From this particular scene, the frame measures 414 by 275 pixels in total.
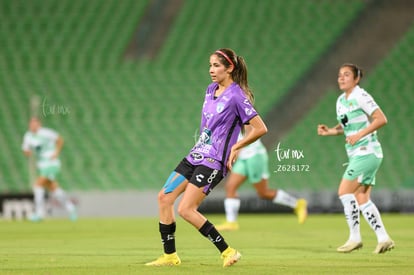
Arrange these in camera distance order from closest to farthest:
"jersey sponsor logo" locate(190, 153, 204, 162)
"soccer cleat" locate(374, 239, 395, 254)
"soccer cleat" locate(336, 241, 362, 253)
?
"jersey sponsor logo" locate(190, 153, 204, 162) < "soccer cleat" locate(374, 239, 395, 254) < "soccer cleat" locate(336, 241, 362, 253)

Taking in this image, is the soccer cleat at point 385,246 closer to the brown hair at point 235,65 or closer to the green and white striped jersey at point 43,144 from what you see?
the brown hair at point 235,65

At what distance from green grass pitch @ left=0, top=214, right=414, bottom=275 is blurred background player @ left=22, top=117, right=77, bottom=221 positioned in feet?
7.95

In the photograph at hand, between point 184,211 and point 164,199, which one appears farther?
point 164,199

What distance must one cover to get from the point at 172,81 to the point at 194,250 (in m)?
14.7

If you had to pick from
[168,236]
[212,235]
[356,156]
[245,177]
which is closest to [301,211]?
[245,177]

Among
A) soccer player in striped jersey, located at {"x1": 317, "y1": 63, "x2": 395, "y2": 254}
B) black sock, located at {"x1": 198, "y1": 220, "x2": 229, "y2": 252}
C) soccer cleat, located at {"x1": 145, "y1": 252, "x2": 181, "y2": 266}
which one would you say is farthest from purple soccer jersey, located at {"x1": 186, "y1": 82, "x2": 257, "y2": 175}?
soccer player in striped jersey, located at {"x1": 317, "y1": 63, "x2": 395, "y2": 254}

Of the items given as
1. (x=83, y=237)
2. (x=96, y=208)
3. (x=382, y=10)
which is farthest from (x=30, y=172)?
(x=382, y=10)

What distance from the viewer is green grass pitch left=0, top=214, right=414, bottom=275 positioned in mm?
8555

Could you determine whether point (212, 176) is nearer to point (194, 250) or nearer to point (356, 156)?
point (194, 250)

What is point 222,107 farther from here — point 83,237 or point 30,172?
point 30,172

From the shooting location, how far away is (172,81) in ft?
84.4

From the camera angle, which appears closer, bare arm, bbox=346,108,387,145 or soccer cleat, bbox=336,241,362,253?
bare arm, bbox=346,108,387,145

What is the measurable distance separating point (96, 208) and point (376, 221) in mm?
11920

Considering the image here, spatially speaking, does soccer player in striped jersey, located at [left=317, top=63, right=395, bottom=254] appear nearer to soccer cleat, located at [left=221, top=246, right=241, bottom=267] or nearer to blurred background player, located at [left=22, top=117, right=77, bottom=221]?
soccer cleat, located at [left=221, top=246, right=241, bottom=267]
